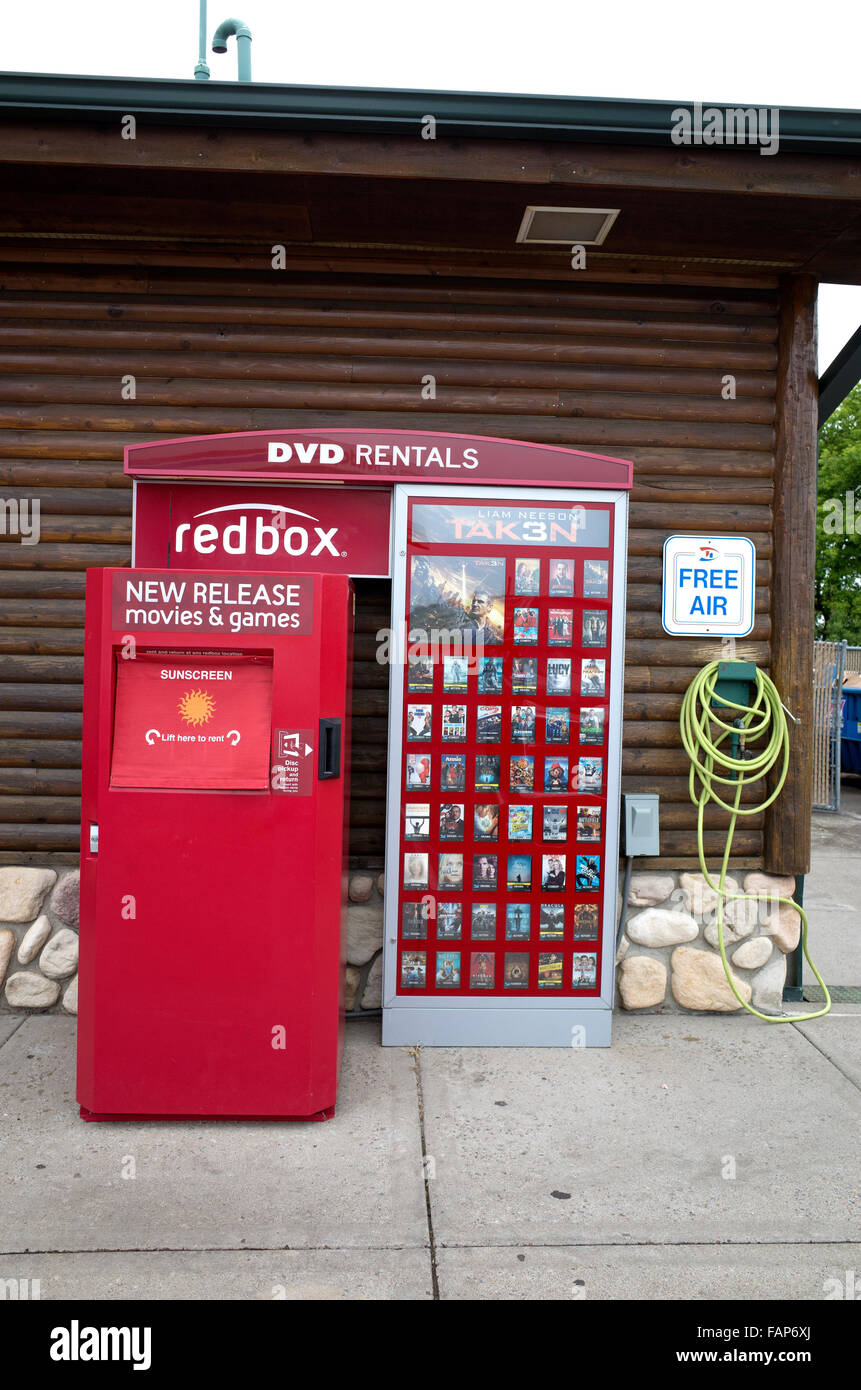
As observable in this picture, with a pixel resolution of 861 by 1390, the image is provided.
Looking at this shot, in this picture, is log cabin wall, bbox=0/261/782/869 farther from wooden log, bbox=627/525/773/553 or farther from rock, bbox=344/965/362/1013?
rock, bbox=344/965/362/1013

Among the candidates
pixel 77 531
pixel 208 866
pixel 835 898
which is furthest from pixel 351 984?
pixel 835 898

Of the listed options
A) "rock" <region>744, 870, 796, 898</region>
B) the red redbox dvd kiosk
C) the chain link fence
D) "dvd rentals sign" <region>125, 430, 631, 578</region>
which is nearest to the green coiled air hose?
"rock" <region>744, 870, 796, 898</region>

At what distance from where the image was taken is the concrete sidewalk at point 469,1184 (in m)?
2.65

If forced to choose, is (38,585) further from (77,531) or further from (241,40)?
(241,40)

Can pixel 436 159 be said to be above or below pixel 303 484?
above

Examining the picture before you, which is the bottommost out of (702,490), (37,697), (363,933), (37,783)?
(363,933)

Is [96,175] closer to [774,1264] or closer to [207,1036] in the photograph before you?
[207,1036]

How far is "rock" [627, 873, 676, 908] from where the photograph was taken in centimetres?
462

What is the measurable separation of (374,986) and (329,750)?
1595 mm

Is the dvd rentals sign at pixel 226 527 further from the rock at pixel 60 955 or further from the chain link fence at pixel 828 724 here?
the chain link fence at pixel 828 724

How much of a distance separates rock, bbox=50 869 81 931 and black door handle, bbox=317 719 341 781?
1.73 metres

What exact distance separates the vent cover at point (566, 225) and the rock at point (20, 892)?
3739mm

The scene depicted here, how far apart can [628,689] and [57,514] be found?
9.52 feet

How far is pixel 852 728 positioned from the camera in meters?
14.0
